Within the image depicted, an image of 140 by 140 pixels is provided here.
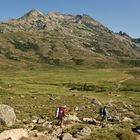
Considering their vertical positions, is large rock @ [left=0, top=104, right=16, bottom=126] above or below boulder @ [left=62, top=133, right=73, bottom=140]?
above

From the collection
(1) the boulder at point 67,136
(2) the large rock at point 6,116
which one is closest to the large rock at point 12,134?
(1) the boulder at point 67,136

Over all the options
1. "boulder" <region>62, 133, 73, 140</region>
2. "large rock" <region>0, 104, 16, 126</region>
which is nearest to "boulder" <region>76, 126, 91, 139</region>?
"boulder" <region>62, 133, 73, 140</region>

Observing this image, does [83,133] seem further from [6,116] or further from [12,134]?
[6,116]

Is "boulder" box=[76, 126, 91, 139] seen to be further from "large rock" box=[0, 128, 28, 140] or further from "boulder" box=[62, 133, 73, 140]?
"large rock" box=[0, 128, 28, 140]

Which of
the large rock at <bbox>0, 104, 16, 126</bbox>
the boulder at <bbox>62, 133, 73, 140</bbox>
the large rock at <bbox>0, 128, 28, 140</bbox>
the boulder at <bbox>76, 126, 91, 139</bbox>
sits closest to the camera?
the large rock at <bbox>0, 128, 28, 140</bbox>

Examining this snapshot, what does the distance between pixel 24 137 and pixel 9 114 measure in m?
7.02

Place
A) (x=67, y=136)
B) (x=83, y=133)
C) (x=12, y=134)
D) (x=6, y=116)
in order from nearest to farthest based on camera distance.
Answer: (x=12, y=134), (x=67, y=136), (x=83, y=133), (x=6, y=116)

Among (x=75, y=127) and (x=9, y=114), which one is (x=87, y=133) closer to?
(x=75, y=127)

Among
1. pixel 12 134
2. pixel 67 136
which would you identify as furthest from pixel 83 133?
pixel 12 134

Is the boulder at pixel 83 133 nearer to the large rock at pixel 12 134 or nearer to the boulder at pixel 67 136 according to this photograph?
the boulder at pixel 67 136

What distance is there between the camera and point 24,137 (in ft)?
106

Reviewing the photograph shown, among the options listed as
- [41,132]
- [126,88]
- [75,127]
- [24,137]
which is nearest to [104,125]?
[75,127]

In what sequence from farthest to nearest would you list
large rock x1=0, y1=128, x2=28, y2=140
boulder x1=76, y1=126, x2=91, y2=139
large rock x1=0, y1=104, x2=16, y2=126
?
large rock x1=0, y1=104, x2=16, y2=126
boulder x1=76, y1=126, x2=91, y2=139
large rock x1=0, y1=128, x2=28, y2=140

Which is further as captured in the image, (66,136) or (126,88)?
(126,88)
